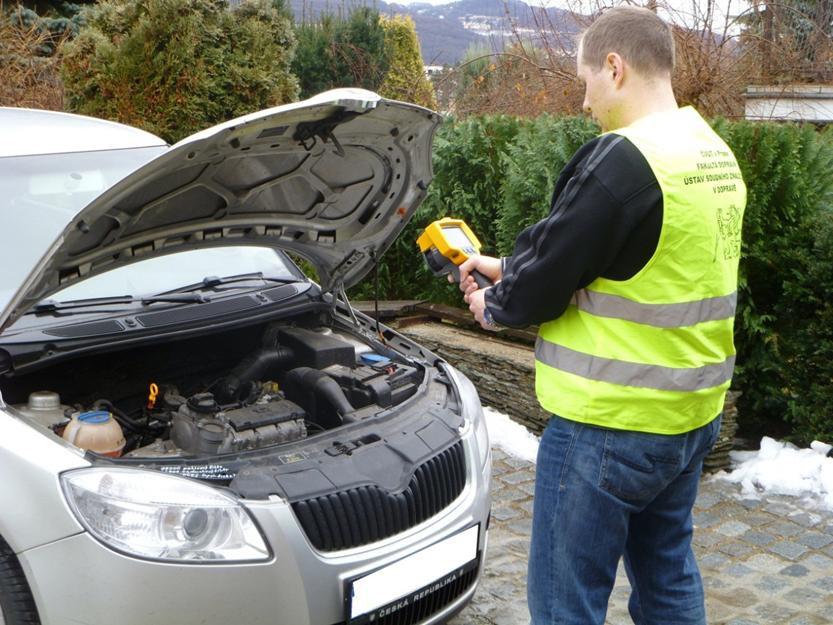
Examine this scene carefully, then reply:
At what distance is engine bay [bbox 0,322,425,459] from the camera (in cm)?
316

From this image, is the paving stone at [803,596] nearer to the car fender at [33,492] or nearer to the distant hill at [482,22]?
the car fender at [33,492]


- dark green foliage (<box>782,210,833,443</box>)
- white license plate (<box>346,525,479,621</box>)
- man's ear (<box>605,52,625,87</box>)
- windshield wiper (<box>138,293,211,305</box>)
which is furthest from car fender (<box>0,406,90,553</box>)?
dark green foliage (<box>782,210,833,443</box>)

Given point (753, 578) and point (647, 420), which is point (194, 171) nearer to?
point (647, 420)

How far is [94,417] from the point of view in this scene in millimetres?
3078

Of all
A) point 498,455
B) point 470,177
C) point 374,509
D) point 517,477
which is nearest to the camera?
point 374,509

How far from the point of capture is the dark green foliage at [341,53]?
46.3 ft

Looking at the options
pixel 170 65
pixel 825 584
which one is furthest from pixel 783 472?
pixel 170 65

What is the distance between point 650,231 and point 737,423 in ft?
11.8

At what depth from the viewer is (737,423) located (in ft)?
18.6

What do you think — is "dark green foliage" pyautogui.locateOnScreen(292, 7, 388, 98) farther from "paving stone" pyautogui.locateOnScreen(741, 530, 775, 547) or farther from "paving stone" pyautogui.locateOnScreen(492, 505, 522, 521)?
"paving stone" pyautogui.locateOnScreen(741, 530, 775, 547)

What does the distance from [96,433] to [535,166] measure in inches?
150

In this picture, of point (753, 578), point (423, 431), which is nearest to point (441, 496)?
point (423, 431)

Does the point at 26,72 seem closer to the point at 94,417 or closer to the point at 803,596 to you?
the point at 94,417

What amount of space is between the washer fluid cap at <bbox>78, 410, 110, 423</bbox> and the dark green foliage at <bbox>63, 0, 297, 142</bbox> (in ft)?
15.7
